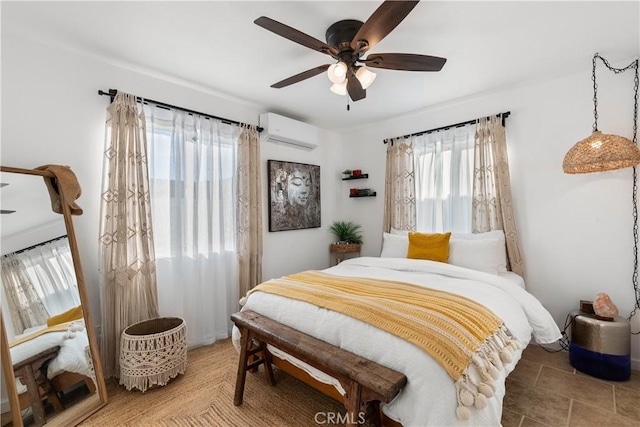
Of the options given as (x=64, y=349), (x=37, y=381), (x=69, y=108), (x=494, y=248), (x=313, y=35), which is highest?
(x=313, y=35)

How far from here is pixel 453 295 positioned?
1.77m

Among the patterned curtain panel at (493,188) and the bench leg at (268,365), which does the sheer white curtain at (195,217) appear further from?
the patterned curtain panel at (493,188)

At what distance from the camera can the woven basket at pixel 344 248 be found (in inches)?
147

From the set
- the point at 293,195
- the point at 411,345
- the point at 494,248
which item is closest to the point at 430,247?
the point at 494,248

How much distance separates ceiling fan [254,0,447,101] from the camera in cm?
138

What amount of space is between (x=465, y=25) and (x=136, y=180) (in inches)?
106

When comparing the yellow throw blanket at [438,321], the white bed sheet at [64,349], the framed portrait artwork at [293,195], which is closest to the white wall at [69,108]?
the white bed sheet at [64,349]

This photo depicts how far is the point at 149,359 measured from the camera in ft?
6.43

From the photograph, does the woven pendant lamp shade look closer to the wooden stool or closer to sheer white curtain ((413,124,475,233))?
sheer white curtain ((413,124,475,233))

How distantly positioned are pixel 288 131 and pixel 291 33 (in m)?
1.86

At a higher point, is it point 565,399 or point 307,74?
point 307,74

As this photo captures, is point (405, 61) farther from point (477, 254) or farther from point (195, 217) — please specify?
point (195, 217)

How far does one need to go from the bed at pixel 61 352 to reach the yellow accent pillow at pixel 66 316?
0.02 metres

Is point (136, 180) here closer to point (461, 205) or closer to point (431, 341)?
point (431, 341)
